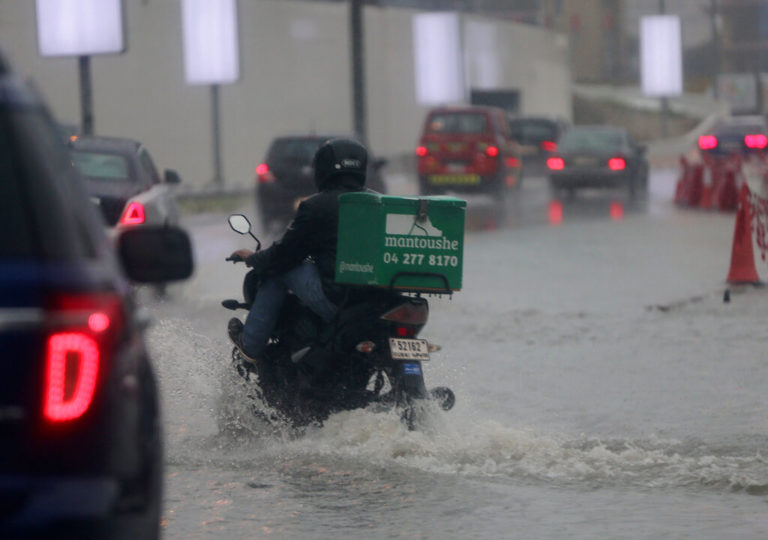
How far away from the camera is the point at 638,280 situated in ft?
53.4

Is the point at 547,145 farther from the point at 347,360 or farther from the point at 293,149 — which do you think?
the point at 347,360

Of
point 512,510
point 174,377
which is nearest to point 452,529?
point 512,510

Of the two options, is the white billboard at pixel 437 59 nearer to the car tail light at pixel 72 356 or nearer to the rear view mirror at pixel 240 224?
the rear view mirror at pixel 240 224

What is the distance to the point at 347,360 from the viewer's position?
7.35 m

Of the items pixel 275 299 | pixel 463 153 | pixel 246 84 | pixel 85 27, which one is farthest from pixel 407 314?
pixel 246 84

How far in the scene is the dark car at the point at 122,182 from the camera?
14227 mm

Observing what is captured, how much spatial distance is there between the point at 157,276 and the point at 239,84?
40.2m

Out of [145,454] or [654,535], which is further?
[654,535]

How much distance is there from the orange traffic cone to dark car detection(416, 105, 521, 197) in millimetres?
17429

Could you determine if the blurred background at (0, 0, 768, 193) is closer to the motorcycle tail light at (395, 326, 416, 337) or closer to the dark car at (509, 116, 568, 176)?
the dark car at (509, 116, 568, 176)

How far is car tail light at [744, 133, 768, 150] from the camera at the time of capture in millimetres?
44969

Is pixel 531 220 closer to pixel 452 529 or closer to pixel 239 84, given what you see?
pixel 239 84

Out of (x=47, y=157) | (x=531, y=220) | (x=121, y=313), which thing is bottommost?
(x=531, y=220)

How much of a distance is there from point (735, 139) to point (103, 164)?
32848 mm
